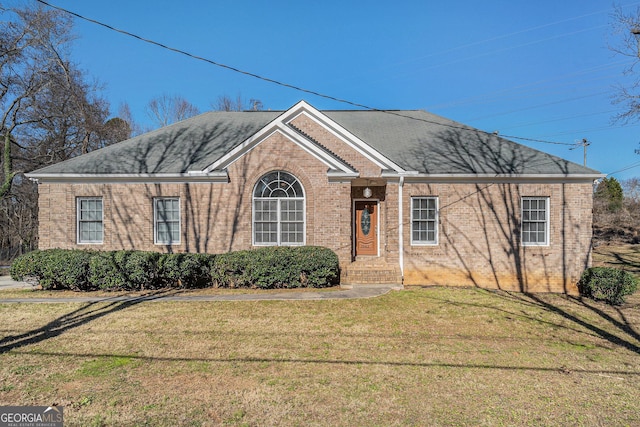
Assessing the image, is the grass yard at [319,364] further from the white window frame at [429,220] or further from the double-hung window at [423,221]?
the double-hung window at [423,221]

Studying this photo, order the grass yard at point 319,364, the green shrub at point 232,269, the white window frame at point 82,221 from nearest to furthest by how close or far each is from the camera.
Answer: the grass yard at point 319,364, the green shrub at point 232,269, the white window frame at point 82,221

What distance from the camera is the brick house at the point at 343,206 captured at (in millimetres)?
12219

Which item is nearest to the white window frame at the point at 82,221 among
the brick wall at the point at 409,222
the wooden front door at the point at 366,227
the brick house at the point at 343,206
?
the brick house at the point at 343,206

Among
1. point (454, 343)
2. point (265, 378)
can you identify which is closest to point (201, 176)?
point (265, 378)

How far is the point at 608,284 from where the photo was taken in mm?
10797

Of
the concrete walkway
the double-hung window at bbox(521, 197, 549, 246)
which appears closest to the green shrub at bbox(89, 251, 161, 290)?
the concrete walkway

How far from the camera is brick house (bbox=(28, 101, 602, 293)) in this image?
40.1ft

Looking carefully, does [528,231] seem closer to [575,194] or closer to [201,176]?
[575,194]

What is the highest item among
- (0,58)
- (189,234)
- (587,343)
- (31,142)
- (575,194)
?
(0,58)

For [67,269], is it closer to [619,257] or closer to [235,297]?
[235,297]

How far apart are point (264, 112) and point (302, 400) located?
51.3 feet

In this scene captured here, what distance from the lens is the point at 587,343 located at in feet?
22.7

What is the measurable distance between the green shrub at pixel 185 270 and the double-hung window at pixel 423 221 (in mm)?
7507

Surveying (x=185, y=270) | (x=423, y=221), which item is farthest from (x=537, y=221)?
(x=185, y=270)
